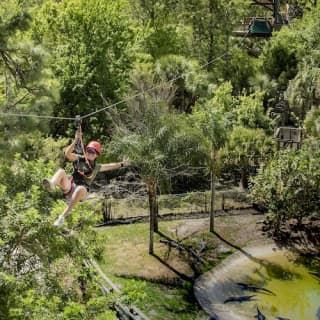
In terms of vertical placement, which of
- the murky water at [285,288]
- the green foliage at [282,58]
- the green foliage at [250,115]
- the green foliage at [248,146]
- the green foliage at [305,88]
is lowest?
the murky water at [285,288]

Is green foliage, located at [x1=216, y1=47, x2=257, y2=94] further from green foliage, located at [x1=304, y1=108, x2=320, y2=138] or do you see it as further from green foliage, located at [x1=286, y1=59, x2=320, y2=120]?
green foliage, located at [x1=304, y1=108, x2=320, y2=138]

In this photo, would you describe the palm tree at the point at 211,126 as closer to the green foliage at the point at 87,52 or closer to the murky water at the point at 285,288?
the murky water at the point at 285,288

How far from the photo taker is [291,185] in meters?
19.3

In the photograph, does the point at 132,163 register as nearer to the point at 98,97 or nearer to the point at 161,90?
the point at 161,90

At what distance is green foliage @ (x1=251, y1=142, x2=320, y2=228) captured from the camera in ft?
63.5

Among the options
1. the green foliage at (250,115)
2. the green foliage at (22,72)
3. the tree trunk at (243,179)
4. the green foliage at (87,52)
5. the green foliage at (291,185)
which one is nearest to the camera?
the green foliage at (22,72)

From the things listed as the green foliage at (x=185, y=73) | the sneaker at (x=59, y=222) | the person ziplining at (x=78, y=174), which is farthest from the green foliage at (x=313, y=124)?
the sneaker at (x=59, y=222)

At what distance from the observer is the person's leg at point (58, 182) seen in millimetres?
9090

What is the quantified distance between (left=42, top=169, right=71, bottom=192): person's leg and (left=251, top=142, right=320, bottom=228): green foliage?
11.5m

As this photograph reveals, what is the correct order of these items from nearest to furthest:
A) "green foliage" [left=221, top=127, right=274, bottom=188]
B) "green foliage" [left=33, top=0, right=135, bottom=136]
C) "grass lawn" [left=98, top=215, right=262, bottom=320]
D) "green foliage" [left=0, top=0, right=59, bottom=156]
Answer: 1. "green foliage" [left=0, top=0, right=59, bottom=156]
2. "grass lawn" [left=98, top=215, right=262, bottom=320]
3. "green foliage" [left=221, top=127, right=274, bottom=188]
4. "green foliage" [left=33, top=0, right=135, bottom=136]

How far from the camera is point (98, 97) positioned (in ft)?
79.6

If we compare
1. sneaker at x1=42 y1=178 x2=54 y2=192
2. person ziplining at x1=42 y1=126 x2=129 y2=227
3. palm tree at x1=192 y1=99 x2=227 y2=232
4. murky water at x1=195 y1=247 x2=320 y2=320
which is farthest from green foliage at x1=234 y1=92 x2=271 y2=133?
sneaker at x1=42 y1=178 x2=54 y2=192

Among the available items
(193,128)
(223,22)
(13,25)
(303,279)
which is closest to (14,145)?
(13,25)

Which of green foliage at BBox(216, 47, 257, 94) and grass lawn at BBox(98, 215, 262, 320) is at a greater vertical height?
green foliage at BBox(216, 47, 257, 94)
